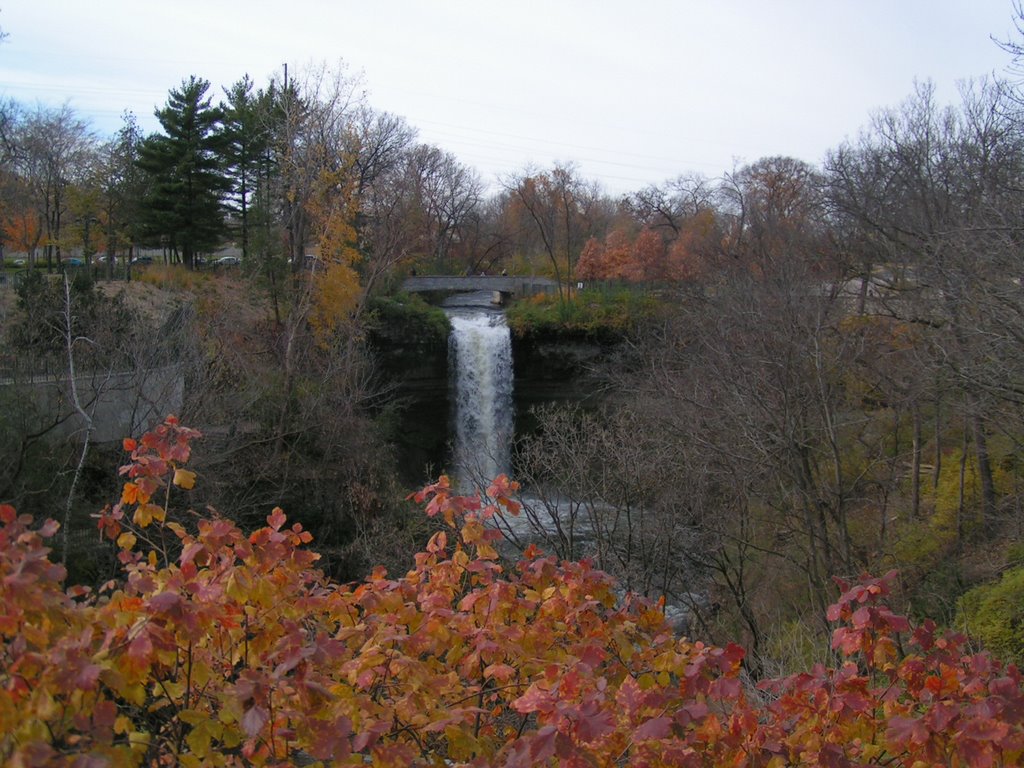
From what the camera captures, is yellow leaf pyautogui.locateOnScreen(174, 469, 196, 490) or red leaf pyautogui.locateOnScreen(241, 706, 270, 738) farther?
yellow leaf pyautogui.locateOnScreen(174, 469, 196, 490)

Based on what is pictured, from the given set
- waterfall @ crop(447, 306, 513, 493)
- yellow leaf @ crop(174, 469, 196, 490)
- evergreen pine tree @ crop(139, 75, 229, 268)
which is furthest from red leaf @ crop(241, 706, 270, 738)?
evergreen pine tree @ crop(139, 75, 229, 268)

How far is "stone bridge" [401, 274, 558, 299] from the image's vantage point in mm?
34616

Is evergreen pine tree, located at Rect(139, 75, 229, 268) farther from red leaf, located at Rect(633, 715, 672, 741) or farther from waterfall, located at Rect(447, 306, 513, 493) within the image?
red leaf, located at Rect(633, 715, 672, 741)

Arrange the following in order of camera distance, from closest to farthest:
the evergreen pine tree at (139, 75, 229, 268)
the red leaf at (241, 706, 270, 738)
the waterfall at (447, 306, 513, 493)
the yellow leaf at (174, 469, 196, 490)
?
the red leaf at (241, 706, 270, 738)
the yellow leaf at (174, 469, 196, 490)
the waterfall at (447, 306, 513, 493)
the evergreen pine tree at (139, 75, 229, 268)

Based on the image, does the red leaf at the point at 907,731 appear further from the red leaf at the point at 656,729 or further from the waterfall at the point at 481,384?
the waterfall at the point at 481,384

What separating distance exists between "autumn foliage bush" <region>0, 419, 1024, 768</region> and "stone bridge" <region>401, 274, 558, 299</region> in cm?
3023

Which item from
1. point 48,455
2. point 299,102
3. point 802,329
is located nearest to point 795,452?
point 802,329

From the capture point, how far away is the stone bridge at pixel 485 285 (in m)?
34.6

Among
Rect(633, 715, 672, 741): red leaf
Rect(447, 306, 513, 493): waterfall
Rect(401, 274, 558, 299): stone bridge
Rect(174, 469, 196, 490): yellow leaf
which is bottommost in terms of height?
Rect(447, 306, 513, 493): waterfall

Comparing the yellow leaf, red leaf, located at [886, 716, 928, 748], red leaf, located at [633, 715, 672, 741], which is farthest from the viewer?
the yellow leaf

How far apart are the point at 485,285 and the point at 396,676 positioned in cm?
3303

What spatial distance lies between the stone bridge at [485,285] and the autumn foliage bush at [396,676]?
30.2 meters

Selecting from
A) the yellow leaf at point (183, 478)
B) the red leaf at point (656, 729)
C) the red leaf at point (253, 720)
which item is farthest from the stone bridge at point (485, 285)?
the red leaf at point (253, 720)

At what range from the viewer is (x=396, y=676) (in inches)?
137
